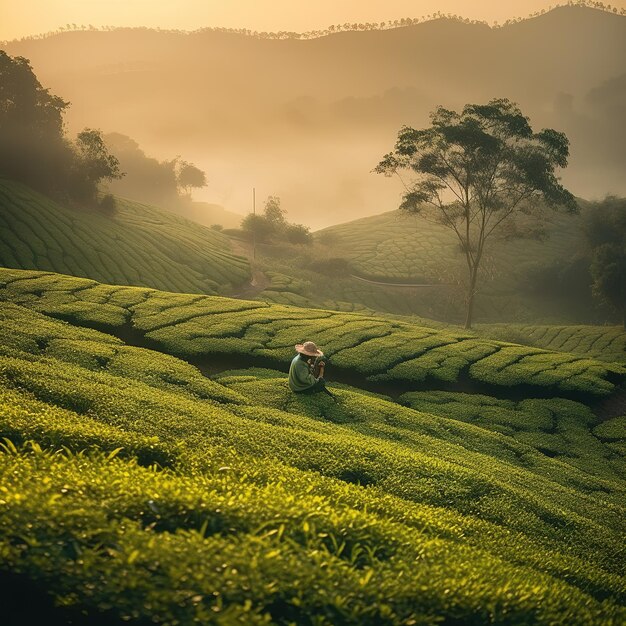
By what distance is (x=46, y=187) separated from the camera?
6806 cm

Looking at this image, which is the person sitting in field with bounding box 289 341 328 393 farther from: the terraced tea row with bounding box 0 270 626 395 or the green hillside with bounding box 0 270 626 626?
the terraced tea row with bounding box 0 270 626 395

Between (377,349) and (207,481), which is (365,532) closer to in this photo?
(207,481)

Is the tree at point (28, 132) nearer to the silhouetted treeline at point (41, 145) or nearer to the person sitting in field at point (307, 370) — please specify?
the silhouetted treeline at point (41, 145)

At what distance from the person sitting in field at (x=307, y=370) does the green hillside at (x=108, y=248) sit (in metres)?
37.8

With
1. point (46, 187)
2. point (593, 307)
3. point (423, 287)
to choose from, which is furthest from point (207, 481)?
point (593, 307)

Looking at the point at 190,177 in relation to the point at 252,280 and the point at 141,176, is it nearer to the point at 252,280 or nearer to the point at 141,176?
the point at 141,176

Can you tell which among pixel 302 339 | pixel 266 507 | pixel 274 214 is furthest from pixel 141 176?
pixel 266 507

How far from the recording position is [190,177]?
527 feet

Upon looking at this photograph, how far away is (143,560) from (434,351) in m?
25.1

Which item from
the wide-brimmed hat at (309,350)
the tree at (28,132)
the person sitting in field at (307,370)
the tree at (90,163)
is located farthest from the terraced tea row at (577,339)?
the tree at (28,132)

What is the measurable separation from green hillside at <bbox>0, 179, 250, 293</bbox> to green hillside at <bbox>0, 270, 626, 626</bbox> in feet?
107

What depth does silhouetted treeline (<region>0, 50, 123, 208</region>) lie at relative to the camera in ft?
219

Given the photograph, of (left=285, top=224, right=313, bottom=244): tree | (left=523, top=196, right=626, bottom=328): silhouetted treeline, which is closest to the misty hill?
(left=285, top=224, right=313, bottom=244): tree

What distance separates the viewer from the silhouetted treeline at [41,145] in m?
66.8
